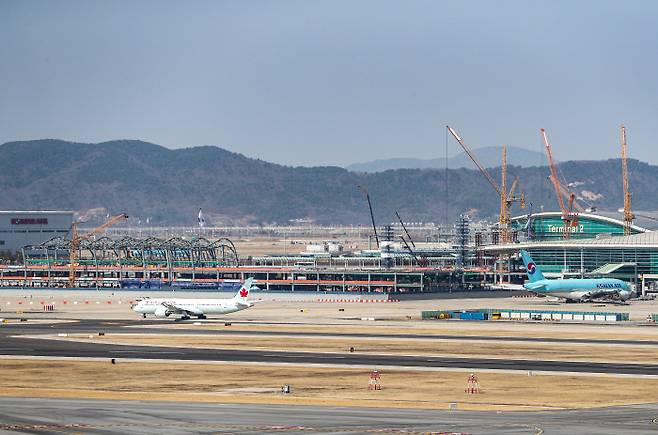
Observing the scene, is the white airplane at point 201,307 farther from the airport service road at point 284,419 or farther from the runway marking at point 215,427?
the runway marking at point 215,427

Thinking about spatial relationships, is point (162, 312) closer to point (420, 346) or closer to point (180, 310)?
point (180, 310)

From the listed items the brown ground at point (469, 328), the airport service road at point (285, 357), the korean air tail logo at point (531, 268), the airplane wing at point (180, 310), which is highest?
the korean air tail logo at point (531, 268)

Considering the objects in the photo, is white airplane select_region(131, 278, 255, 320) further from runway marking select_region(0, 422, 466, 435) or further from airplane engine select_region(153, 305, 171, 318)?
runway marking select_region(0, 422, 466, 435)

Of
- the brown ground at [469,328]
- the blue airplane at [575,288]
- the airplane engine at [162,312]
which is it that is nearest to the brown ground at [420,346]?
the brown ground at [469,328]

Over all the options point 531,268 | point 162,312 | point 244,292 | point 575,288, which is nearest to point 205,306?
point 162,312

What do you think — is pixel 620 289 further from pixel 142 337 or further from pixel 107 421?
pixel 107 421

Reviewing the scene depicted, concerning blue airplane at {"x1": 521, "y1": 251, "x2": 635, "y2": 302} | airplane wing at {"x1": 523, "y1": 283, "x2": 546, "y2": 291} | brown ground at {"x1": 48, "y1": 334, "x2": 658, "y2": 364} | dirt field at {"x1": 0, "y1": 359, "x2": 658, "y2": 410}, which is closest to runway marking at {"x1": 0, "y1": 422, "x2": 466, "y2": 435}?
dirt field at {"x1": 0, "y1": 359, "x2": 658, "y2": 410}

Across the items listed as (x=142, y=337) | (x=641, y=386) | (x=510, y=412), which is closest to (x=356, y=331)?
(x=142, y=337)
